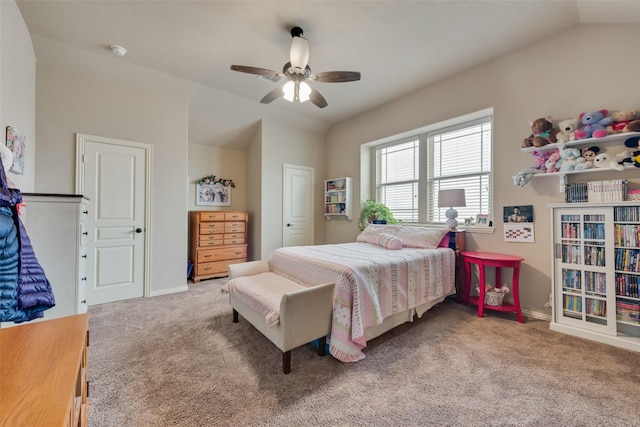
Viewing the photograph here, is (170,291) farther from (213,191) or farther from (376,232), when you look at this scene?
(376,232)

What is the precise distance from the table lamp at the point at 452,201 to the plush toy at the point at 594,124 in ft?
3.66

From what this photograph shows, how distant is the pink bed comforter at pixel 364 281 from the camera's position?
194 centimetres

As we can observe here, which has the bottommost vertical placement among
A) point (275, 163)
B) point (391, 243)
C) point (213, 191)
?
point (391, 243)

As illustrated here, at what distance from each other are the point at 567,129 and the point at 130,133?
194 inches

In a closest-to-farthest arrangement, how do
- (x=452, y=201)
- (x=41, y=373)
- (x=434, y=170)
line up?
(x=41, y=373)
(x=452, y=201)
(x=434, y=170)

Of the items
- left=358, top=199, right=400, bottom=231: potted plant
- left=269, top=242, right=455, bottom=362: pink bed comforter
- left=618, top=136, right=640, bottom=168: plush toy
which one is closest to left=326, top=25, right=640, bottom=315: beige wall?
left=618, top=136, right=640, bottom=168: plush toy

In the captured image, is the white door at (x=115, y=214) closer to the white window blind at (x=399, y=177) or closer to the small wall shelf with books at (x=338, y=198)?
the small wall shelf with books at (x=338, y=198)

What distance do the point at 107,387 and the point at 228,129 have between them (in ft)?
12.8

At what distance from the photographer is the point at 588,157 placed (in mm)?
2379

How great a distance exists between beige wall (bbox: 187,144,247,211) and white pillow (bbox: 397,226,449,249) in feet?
10.7

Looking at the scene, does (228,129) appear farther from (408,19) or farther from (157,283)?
(408,19)

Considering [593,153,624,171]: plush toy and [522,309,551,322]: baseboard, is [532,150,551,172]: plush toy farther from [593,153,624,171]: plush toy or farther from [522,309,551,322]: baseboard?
[522,309,551,322]: baseboard

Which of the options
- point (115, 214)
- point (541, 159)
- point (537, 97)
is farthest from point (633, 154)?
point (115, 214)

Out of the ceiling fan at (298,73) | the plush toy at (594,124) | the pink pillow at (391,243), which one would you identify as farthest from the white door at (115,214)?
the plush toy at (594,124)
